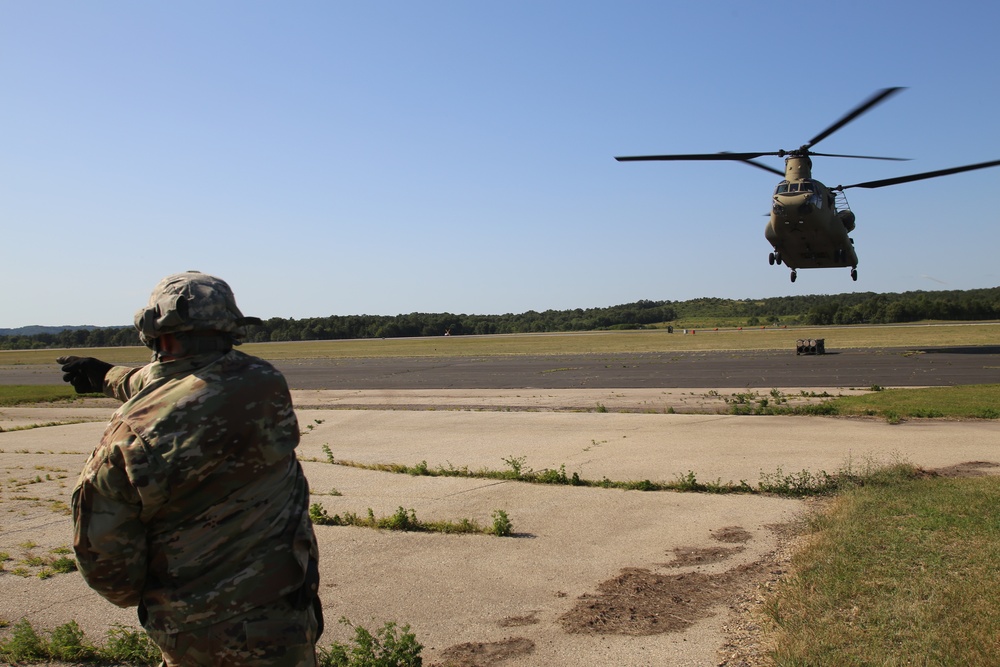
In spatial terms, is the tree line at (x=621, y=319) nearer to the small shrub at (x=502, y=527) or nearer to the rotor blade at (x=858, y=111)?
the rotor blade at (x=858, y=111)

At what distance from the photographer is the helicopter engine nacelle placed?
3089cm

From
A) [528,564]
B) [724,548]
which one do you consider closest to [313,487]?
[528,564]

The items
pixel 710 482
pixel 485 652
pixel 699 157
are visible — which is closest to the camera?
pixel 485 652

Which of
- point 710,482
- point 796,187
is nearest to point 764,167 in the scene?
point 796,187

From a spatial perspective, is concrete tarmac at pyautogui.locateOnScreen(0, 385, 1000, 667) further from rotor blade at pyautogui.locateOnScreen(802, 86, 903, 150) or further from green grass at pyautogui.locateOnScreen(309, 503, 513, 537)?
rotor blade at pyautogui.locateOnScreen(802, 86, 903, 150)

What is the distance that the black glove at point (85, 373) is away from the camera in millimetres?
3547

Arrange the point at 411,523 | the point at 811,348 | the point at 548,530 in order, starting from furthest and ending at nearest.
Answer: the point at 811,348 → the point at 411,523 → the point at 548,530

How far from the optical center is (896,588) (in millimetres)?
5547

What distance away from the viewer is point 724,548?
23.8 ft

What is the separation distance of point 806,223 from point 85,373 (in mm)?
29090

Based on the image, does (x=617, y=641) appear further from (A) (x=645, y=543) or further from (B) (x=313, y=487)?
(B) (x=313, y=487)

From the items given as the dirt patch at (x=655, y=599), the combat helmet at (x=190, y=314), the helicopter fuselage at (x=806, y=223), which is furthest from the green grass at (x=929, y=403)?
the combat helmet at (x=190, y=314)

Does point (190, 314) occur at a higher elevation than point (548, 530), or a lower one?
higher

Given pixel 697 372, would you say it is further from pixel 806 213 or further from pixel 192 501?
pixel 192 501
